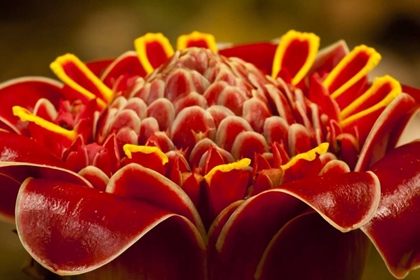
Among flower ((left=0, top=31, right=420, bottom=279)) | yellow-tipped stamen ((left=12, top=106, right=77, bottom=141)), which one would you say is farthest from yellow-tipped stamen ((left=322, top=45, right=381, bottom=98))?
yellow-tipped stamen ((left=12, top=106, right=77, bottom=141))

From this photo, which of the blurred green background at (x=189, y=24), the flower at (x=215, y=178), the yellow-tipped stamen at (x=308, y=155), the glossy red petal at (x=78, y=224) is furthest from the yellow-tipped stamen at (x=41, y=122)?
the blurred green background at (x=189, y=24)

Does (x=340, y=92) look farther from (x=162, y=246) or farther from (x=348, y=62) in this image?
(x=162, y=246)

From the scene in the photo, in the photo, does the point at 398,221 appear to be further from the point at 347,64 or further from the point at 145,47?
the point at 145,47

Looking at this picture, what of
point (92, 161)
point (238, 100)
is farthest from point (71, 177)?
point (238, 100)

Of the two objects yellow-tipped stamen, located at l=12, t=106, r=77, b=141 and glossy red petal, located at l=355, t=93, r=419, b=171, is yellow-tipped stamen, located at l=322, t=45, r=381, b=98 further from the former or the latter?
yellow-tipped stamen, located at l=12, t=106, r=77, b=141

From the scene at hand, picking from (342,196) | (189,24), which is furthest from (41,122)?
(189,24)

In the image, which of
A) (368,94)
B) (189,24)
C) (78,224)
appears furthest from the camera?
(189,24)

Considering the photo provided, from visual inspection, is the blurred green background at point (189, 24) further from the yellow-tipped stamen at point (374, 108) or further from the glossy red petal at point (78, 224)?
the glossy red petal at point (78, 224)
